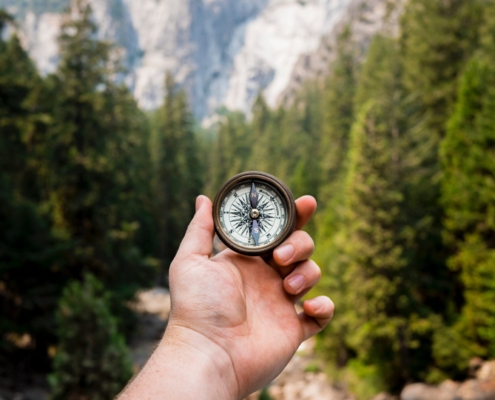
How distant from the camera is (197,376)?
254 cm

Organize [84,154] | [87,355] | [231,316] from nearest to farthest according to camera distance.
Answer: [231,316] → [87,355] → [84,154]

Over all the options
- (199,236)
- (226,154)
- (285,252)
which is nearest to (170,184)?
(226,154)

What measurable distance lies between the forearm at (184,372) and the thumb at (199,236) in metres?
0.57

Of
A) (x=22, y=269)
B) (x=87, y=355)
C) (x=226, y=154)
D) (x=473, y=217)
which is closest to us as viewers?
(x=87, y=355)

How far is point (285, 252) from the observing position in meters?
3.15

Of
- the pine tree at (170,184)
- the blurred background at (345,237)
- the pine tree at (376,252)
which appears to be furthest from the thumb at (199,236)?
the pine tree at (170,184)

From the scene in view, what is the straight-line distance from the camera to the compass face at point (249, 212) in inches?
131

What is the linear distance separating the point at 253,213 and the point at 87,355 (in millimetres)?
7988

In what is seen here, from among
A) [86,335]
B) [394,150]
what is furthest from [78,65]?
[394,150]

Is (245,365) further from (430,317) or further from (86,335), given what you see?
(430,317)

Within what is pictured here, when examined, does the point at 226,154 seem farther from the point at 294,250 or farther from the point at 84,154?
the point at 294,250

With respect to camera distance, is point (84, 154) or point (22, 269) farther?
point (84, 154)

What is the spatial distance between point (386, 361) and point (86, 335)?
12.3m

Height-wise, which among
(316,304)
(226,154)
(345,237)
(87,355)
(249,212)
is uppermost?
(226,154)
